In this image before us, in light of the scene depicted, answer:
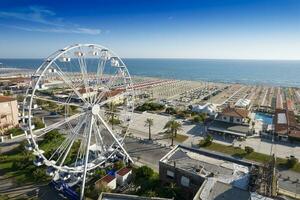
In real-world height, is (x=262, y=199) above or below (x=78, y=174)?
above

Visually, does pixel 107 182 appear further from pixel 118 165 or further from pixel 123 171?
pixel 118 165

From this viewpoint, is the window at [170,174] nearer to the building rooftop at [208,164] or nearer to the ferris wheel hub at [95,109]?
the building rooftop at [208,164]

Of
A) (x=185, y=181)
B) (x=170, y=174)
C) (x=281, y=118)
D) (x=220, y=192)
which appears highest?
(x=220, y=192)

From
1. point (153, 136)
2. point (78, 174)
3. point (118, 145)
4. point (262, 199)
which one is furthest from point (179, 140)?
point (262, 199)

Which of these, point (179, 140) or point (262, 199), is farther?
point (179, 140)

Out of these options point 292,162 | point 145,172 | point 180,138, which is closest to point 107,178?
point 145,172

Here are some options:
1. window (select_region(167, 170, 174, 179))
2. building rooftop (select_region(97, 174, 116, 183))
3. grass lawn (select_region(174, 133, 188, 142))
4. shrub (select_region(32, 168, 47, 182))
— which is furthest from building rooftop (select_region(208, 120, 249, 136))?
shrub (select_region(32, 168, 47, 182))

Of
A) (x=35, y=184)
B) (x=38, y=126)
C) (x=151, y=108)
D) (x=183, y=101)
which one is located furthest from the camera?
(x=183, y=101)

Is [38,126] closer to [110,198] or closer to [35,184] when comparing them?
[35,184]

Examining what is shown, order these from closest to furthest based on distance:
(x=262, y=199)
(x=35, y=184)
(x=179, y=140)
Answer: (x=262, y=199) < (x=35, y=184) < (x=179, y=140)
